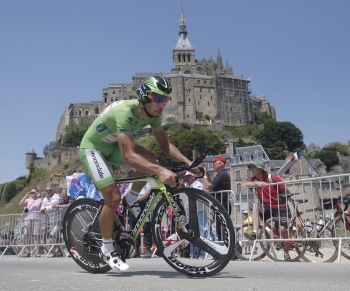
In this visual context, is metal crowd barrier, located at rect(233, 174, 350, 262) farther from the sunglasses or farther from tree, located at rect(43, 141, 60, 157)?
tree, located at rect(43, 141, 60, 157)

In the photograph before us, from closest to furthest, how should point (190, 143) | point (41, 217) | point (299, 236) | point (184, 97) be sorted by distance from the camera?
point (299, 236) < point (41, 217) < point (190, 143) < point (184, 97)

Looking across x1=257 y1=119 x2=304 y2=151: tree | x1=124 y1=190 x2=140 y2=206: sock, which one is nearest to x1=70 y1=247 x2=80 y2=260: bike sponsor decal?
x1=124 y1=190 x2=140 y2=206: sock

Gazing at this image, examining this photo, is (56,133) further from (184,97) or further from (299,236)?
(299,236)

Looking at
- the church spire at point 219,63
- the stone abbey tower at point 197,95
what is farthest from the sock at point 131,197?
the church spire at point 219,63

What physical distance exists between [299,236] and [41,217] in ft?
21.3

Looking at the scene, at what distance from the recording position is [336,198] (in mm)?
7383

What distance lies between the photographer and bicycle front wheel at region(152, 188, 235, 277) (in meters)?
4.11

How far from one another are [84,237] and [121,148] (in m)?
1.20

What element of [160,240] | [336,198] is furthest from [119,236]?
→ [336,198]

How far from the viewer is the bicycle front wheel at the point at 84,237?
4801mm

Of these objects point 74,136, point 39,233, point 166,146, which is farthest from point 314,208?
point 74,136

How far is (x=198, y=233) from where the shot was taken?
4.30 meters

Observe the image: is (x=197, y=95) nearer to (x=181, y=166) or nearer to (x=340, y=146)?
(x=340, y=146)

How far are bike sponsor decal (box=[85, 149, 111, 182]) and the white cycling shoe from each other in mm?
757
